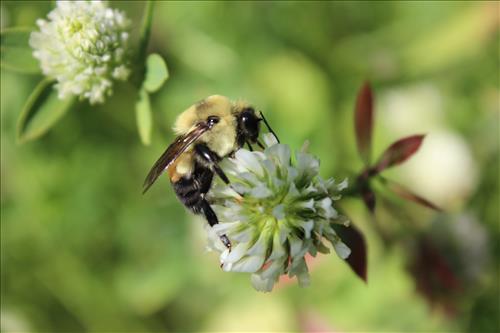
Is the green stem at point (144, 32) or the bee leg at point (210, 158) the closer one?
the bee leg at point (210, 158)

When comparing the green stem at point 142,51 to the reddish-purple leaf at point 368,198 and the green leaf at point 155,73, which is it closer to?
the green leaf at point 155,73

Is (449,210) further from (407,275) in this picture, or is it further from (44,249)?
(44,249)

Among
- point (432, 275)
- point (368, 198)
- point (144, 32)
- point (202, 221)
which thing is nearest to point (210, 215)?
point (368, 198)

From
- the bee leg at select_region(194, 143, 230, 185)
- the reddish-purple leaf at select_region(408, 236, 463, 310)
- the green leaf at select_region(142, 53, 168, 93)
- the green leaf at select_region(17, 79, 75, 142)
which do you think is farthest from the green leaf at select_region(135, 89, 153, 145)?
the reddish-purple leaf at select_region(408, 236, 463, 310)

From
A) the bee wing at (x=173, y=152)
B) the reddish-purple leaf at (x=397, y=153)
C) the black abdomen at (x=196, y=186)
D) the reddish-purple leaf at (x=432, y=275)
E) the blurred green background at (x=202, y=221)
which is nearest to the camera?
the bee wing at (x=173, y=152)

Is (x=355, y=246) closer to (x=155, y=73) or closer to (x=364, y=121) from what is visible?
(x=364, y=121)

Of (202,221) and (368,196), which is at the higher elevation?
(368,196)

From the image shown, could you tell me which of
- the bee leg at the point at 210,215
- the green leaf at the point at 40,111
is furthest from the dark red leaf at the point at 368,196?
the green leaf at the point at 40,111
